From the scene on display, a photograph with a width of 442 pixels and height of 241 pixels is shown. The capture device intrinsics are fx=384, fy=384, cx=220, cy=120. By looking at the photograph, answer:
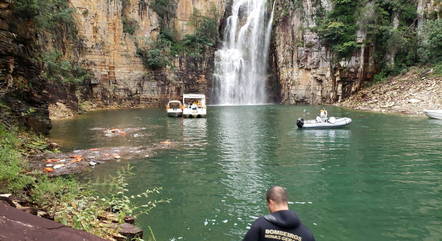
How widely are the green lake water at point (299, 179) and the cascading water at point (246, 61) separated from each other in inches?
1239

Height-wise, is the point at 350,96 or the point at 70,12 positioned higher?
the point at 70,12

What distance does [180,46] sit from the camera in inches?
2240

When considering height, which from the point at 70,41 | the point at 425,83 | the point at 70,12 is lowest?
the point at 425,83

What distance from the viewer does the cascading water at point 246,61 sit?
55.3 meters

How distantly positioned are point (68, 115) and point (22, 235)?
3301cm

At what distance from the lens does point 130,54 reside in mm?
52219

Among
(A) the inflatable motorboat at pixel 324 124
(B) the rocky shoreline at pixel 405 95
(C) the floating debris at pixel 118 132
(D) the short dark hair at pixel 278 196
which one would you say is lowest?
(C) the floating debris at pixel 118 132

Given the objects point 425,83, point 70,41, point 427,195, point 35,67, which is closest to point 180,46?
point 70,41

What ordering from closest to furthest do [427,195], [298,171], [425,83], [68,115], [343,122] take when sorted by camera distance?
[427,195], [298,171], [343,122], [68,115], [425,83]

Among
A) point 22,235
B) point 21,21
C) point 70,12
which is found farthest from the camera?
point 70,12

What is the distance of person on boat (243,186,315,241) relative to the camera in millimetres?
3881

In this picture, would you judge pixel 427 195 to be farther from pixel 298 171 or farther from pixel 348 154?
pixel 348 154

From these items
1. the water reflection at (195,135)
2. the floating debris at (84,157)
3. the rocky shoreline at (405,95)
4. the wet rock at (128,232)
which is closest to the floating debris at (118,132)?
the water reflection at (195,135)

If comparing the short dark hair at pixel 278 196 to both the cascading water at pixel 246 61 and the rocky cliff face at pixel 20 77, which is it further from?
the cascading water at pixel 246 61
